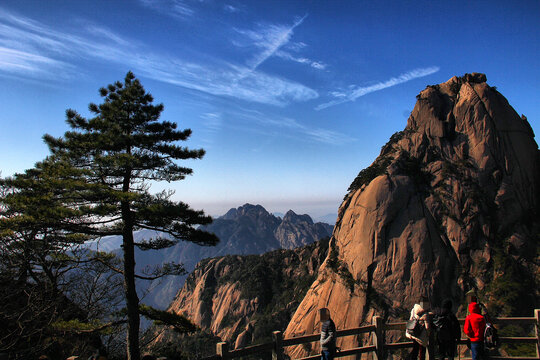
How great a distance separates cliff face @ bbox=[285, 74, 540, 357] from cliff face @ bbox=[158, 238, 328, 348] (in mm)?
30470

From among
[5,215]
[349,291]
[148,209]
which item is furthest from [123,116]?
[349,291]

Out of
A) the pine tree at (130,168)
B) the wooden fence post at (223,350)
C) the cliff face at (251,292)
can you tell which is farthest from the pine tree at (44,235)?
the cliff face at (251,292)

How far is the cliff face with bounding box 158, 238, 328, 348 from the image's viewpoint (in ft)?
261

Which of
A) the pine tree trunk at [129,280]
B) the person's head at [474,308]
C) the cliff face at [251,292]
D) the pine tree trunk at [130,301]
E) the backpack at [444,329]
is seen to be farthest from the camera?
the cliff face at [251,292]

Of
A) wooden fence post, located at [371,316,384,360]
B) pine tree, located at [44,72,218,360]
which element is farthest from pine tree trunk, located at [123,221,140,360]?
wooden fence post, located at [371,316,384,360]

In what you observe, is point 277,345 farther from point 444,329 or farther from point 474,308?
point 474,308

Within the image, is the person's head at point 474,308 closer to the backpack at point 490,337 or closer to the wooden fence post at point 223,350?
the backpack at point 490,337

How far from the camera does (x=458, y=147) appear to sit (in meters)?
50.2

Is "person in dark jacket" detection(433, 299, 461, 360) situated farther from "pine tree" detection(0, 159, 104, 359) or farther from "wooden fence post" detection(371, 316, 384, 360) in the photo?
"pine tree" detection(0, 159, 104, 359)

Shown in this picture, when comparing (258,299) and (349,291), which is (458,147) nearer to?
(349,291)

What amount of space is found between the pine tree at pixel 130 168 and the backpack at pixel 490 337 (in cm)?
1102

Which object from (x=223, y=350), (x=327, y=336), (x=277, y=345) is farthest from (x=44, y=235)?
(x=327, y=336)

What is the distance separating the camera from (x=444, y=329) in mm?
7828

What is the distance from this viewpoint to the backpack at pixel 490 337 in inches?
315
